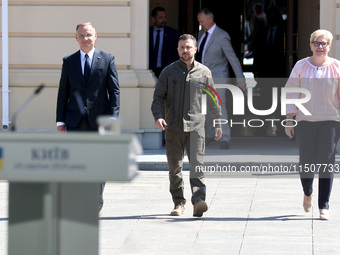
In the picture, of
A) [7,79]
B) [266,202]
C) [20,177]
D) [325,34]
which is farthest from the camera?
[7,79]

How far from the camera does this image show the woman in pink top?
24.7 ft

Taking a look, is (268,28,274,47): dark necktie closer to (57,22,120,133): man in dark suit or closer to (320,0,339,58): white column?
(320,0,339,58): white column

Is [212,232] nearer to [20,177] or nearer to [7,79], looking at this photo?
[20,177]

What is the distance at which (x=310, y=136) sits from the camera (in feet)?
24.9

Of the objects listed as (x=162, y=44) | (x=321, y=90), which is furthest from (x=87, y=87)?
(x=162, y=44)

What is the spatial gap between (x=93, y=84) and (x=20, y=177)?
14.8 feet

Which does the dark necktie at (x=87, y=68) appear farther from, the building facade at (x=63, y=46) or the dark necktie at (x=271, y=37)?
the dark necktie at (x=271, y=37)

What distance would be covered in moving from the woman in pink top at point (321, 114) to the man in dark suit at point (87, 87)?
5.31 ft

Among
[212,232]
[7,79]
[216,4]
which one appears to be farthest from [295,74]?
[216,4]

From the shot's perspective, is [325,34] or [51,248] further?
[325,34]

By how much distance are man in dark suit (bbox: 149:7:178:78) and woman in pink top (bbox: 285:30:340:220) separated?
17.9ft

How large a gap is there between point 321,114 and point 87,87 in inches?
81.7

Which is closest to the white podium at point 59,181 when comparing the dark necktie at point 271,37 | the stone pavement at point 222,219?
the stone pavement at point 222,219

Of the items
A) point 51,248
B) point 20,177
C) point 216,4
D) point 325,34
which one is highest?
point 216,4
